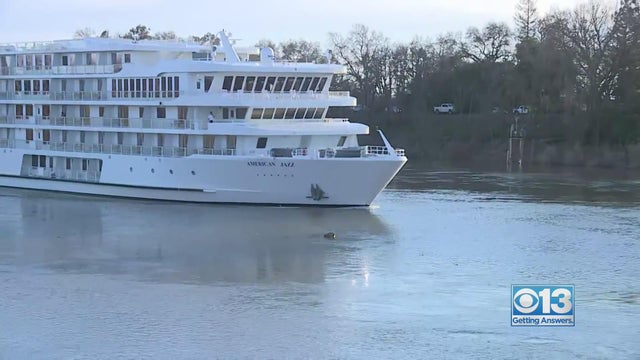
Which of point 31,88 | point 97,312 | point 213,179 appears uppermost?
point 31,88

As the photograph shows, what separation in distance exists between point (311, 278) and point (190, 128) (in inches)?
510

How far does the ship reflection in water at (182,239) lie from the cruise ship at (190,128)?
79 centimetres

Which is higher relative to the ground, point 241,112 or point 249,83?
point 249,83

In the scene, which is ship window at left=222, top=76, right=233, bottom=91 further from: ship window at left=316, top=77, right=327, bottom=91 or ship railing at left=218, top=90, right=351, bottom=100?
ship window at left=316, top=77, right=327, bottom=91

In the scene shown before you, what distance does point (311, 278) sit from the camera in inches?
845

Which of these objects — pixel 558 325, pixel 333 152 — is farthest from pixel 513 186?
pixel 558 325

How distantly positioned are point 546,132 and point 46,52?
1385 inches

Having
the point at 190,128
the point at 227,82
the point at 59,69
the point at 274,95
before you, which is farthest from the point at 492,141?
the point at 190,128

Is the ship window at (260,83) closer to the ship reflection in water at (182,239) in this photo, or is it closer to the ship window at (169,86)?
the ship window at (169,86)

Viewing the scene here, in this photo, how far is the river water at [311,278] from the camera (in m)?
16.4

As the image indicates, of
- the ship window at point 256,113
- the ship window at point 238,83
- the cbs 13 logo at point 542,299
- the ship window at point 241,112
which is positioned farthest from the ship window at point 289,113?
the cbs 13 logo at point 542,299

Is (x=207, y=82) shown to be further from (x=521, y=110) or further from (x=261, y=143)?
(x=521, y=110)

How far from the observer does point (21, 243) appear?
2628 centimetres

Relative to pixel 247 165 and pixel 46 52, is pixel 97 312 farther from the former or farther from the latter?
pixel 46 52
